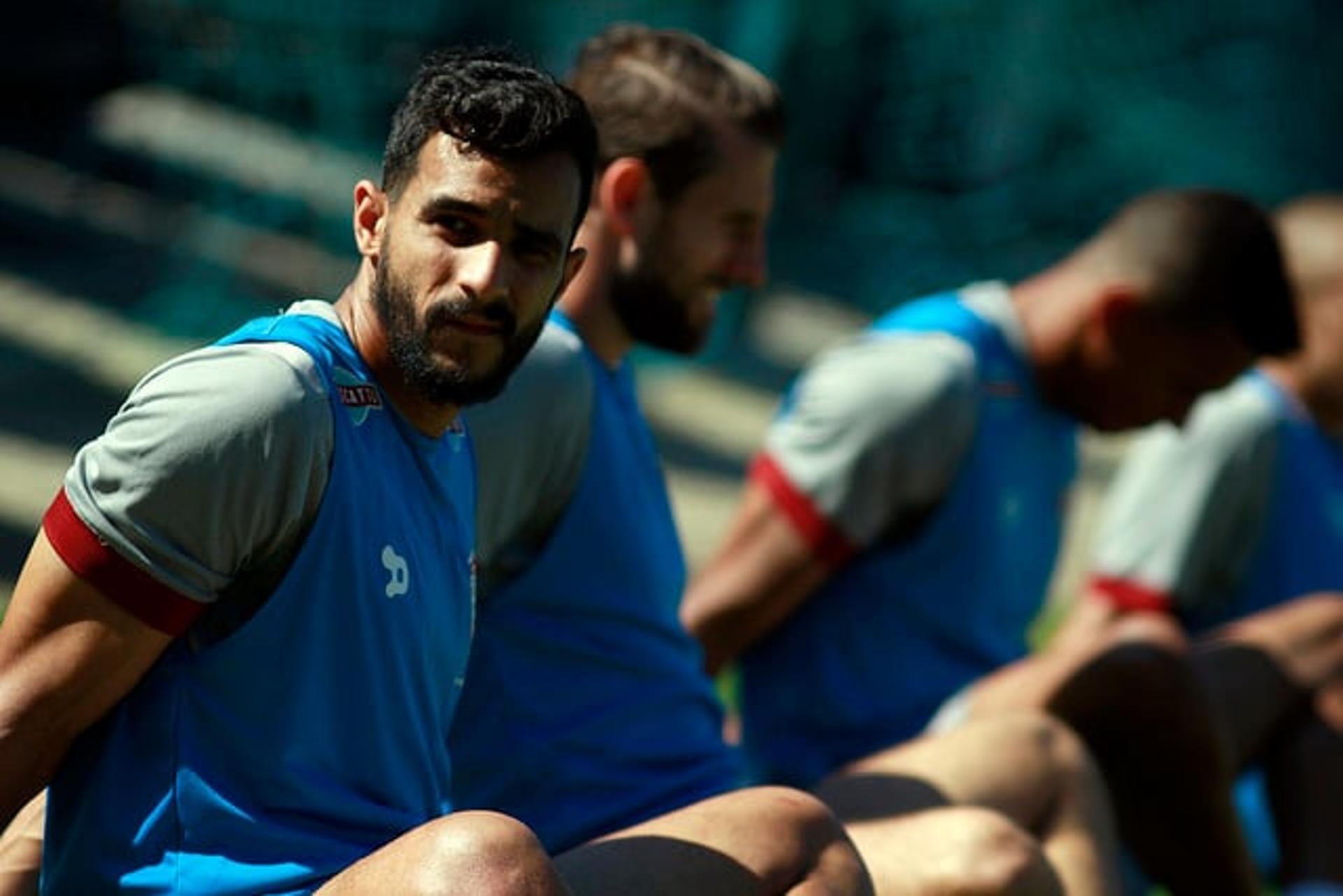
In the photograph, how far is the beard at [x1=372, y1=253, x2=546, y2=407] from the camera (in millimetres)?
2674

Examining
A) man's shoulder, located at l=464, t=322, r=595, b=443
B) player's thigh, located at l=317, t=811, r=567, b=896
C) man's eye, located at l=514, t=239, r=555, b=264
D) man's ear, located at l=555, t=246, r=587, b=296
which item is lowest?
player's thigh, located at l=317, t=811, r=567, b=896

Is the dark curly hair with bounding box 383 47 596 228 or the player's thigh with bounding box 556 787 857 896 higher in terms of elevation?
the dark curly hair with bounding box 383 47 596 228

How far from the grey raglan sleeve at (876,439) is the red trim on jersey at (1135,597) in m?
0.73

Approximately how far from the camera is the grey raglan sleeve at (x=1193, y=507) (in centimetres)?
469

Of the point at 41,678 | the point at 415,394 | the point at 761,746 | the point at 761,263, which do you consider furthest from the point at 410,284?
the point at 761,746

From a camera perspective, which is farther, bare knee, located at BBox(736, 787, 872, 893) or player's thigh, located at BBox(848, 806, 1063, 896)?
player's thigh, located at BBox(848, 806, 1063, 896)

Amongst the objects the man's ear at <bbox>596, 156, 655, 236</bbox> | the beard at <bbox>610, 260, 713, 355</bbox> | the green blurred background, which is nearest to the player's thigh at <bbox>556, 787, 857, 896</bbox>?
the beard at <bbox>610, 260, 713, 355</bbox>

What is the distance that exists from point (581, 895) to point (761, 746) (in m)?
1.51

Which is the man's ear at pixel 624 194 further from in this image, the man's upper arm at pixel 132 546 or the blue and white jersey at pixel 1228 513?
the blue and white jersey at pixel 1228 513

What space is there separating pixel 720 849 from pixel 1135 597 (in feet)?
6.54

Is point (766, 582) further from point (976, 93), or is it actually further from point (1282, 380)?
point (976, 93)

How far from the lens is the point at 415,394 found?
2758 mm

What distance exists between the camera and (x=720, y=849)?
286 cm

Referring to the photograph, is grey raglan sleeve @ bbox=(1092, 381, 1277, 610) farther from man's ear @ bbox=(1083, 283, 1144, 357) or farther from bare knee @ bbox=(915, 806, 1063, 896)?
bare knee @ bbox=(915, 806, 1063, 896)
